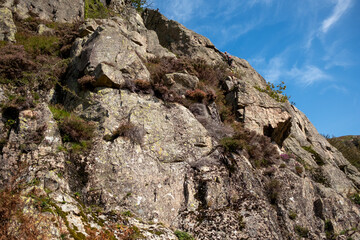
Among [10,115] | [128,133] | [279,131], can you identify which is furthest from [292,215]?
[10,115]

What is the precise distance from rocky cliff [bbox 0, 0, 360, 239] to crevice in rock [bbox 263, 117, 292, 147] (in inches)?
4.1

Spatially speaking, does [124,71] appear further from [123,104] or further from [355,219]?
[355,219]

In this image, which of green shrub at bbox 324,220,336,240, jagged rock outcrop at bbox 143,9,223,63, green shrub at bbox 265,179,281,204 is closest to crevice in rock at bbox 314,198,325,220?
green shrub at bbox 324,220,336,240

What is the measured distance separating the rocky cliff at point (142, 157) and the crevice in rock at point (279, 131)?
0.10 metres

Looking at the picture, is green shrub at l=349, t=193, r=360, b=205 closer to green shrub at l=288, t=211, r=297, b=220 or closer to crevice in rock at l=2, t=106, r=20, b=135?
green shrub at l=288, t=211, r=297, b=220

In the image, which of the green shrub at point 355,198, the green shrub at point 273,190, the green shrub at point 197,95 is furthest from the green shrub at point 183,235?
the green shrub at point 355,198

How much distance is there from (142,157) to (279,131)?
11.8m

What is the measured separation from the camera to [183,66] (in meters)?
19.0

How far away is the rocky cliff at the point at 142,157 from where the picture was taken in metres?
7.95

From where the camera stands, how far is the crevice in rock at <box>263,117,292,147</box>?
17766 mm

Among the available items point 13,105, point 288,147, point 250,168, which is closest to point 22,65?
point 13,105

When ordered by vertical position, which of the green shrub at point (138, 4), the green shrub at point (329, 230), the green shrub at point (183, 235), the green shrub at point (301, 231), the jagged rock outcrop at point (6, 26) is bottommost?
the green shrub at point (183, 235)

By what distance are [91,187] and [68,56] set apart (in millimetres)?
11673

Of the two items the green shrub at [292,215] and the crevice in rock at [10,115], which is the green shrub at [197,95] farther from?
the crevice in rock at [10,115]
